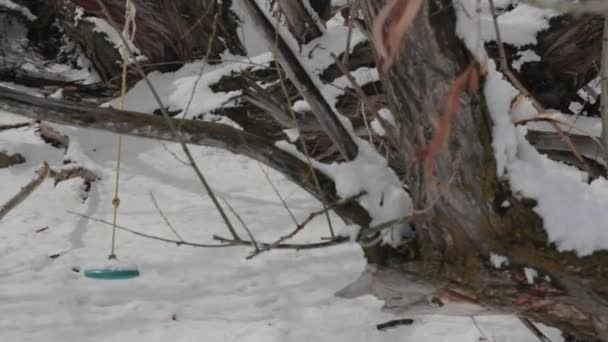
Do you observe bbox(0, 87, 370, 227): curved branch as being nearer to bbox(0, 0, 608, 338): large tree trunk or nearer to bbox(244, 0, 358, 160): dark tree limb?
bbox(0, 0, 608, 338): large tree trunk

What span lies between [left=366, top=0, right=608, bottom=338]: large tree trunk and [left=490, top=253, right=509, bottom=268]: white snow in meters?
0.01

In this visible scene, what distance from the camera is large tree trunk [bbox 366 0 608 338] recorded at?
1.24 m

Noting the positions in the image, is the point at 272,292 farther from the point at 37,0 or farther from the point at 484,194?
the point at 37,0

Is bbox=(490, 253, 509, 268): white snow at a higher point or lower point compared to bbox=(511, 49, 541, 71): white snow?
lower

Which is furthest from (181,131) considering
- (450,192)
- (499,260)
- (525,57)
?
(525,57)

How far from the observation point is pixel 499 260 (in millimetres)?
1376

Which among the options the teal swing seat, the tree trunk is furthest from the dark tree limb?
the tree trunk

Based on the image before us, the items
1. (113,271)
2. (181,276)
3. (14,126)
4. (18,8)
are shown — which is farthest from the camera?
(18,8)

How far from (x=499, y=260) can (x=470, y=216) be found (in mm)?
124

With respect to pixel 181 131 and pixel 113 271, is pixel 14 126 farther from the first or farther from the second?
pixel 181 131

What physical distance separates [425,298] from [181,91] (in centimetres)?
282

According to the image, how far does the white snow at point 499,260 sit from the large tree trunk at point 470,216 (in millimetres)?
11

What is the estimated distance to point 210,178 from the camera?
3.97 m

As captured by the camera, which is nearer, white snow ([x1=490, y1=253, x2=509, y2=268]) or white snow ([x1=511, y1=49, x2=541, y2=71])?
white snow ([x1=490, y1=253, x2=509, y2=268])
